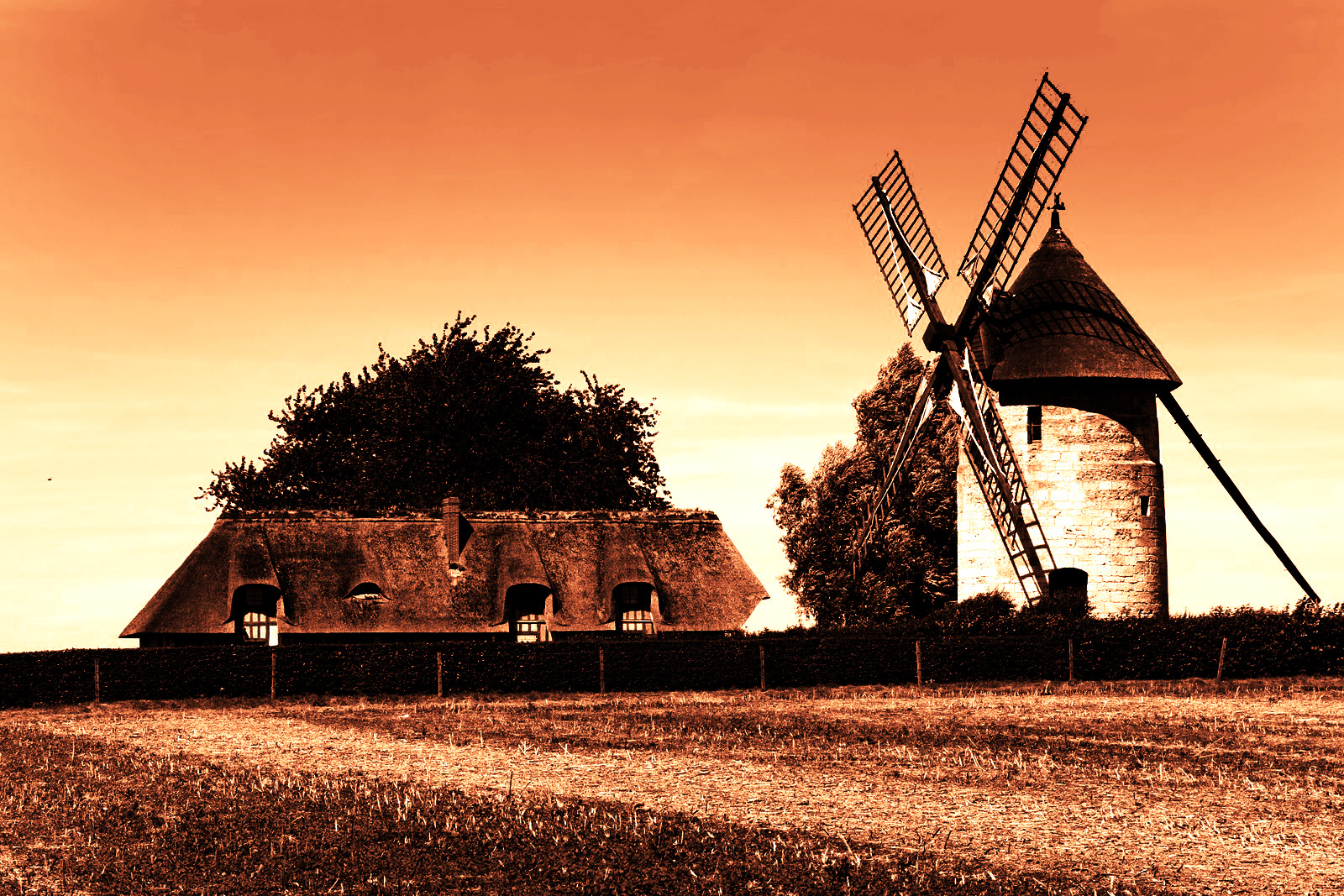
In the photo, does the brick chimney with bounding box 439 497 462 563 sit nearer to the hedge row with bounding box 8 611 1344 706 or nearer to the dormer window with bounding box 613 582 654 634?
the dormer window with bounding box 613 582 654 634

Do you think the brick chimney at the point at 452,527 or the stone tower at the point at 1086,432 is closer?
the stone tower at the point at 1086,432

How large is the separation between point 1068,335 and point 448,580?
18420 millimetres

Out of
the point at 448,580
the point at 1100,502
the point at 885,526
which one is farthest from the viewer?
the point at 885,526

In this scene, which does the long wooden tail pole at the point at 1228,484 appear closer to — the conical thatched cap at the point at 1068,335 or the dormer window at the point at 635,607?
the conical thatched cap at the point at 1068,335

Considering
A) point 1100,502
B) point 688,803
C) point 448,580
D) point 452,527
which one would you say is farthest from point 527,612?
point 688,803

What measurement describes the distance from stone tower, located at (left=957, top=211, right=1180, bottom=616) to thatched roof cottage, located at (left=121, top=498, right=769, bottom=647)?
31.0 feet

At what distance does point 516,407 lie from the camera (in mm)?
63312

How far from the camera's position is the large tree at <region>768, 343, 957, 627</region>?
173 ft

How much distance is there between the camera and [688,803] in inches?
665

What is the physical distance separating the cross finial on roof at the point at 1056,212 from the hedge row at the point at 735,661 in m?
11.5

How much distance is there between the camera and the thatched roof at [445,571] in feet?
132

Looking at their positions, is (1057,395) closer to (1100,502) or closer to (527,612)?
(1100,502)

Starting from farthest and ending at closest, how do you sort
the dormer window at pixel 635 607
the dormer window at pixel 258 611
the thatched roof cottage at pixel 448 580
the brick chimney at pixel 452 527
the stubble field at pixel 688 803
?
1. the dormer window at pixel 635 607
2. the brick chimney at pixel 452 527
3. the dormer window at pixel 258 611
4. the thatched roof cottage at pixel 448 580
5. the stubble field at pixel 688 803

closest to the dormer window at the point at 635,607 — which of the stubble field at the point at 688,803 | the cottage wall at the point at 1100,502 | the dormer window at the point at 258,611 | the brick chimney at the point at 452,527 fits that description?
the brick chimney at the point at 452,527
